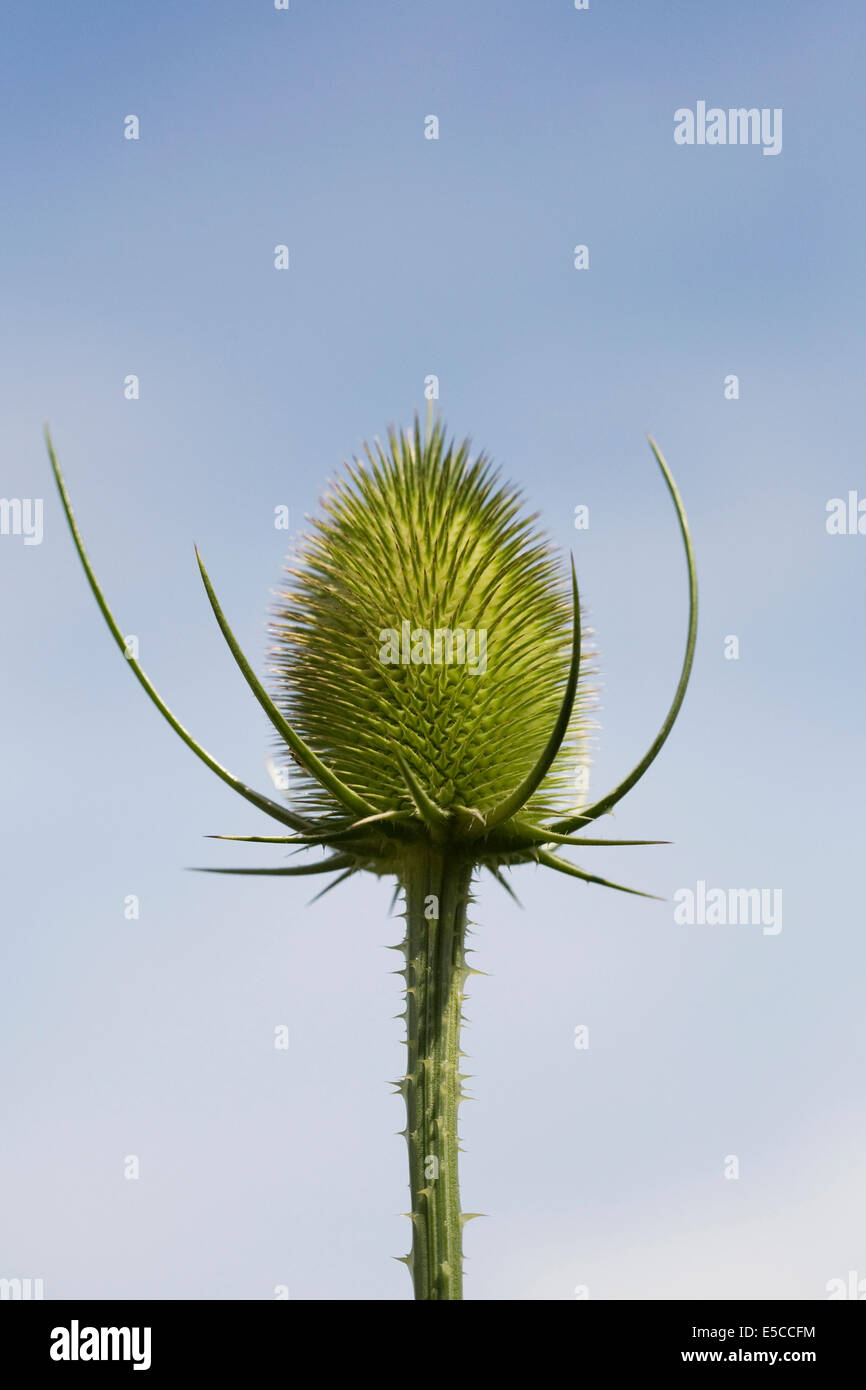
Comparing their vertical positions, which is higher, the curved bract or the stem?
the curved bract

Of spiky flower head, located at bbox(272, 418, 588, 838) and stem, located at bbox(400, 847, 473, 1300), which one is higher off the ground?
spiky flower head, located at bbox(272, 418, 588, 838)

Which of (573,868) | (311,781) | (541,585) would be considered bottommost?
(573,868)

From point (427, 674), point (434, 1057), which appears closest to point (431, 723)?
point (427, 674)

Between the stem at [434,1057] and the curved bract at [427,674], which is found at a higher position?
the curved bract at [427,674]
